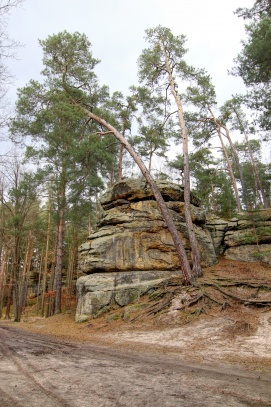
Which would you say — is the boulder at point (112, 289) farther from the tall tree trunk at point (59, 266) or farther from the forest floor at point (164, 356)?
the tall tree trunk at point (59, 266)

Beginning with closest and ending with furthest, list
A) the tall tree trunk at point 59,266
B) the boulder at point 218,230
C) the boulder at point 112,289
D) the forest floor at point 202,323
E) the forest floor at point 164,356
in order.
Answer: the forest floor at point 164,356
the forest floor at point 202,323
the boulder at point 112,289
the tall tree trunk at point 59,266
the boulder at point 218,230

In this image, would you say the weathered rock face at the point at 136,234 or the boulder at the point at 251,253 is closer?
the weathered rock face at the point at 136,234

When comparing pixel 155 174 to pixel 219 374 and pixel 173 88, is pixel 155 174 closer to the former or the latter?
pixel 173 88

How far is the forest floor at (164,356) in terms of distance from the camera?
3244mm

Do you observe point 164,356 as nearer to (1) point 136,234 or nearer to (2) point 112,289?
(2) point 112,289

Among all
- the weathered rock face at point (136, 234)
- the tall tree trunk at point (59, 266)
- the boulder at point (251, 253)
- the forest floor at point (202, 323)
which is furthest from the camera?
the tall tree trunk at point (59, 266)

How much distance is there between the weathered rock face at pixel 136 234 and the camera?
1388 centimetres

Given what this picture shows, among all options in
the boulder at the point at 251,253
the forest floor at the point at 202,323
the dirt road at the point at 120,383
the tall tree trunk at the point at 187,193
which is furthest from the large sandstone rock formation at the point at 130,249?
the dirt road at the point at 120,383

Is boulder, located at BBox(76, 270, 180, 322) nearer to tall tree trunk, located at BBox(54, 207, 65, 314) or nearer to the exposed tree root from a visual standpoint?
the exposed tree root

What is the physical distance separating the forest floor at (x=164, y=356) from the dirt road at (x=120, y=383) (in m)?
0.01

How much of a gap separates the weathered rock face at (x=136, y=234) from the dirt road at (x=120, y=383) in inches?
330

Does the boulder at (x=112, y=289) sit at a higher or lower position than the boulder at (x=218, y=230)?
lower

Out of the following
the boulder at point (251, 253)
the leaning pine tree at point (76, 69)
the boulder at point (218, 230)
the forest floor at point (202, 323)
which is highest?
the leaning pine tree at point (76, 69)

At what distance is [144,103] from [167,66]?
2.77 metres
